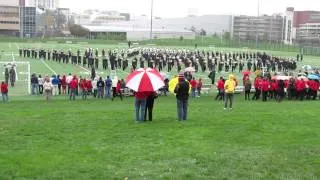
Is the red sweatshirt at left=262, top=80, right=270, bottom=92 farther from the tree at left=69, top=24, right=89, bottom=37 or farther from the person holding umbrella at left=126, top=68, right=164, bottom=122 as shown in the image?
the tree at left=69, top=24, right=89, bottom=37

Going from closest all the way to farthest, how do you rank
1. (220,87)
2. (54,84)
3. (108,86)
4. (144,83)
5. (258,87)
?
(144,83) → (258,87) → (220,87) → (108,86) → (54,84)

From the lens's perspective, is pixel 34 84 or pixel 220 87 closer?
pixel 220 87

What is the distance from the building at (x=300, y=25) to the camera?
489ft

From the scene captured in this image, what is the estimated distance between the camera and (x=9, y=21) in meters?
144

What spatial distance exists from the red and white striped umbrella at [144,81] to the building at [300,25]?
424ft

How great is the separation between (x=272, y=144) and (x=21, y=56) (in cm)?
4793

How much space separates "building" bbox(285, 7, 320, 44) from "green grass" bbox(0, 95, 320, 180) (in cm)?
12926

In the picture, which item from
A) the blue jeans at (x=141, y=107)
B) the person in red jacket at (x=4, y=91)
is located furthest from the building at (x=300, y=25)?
the blue jeans at (x=141, y=107)

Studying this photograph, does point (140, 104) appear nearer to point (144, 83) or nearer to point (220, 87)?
point (144, 83)

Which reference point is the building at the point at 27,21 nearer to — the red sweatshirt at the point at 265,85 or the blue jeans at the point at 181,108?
the red sweatshirt at the point at 265,85

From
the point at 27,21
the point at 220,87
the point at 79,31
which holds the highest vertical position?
the point at 27,21

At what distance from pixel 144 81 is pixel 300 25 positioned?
154013 mm

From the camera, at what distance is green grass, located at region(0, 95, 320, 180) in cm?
866

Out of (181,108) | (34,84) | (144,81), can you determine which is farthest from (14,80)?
(144,81)
